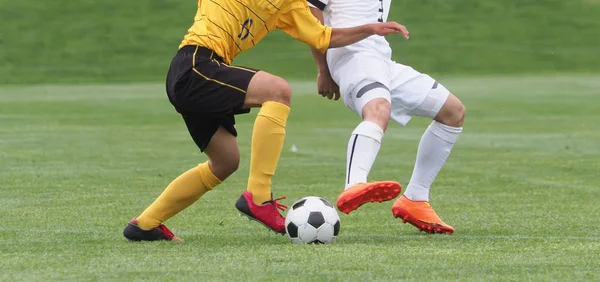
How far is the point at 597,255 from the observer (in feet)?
18.3

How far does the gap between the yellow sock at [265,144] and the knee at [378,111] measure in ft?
1.95

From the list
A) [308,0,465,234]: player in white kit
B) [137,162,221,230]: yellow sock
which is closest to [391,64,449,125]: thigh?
[308,0,465,234]: player in white kit

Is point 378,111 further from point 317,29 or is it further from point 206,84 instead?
point 206,84

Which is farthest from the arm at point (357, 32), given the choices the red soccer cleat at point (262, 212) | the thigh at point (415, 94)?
the red soccer cleat at point (262, 212)

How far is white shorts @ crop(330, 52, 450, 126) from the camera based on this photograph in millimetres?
6891

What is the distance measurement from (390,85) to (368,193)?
1.25 m

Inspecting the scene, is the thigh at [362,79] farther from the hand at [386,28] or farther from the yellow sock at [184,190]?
the yellow sock at [184,190]

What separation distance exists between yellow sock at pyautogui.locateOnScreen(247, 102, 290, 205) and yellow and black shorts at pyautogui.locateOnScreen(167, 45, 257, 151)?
0.13 meters

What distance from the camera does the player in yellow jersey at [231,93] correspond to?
6.25m

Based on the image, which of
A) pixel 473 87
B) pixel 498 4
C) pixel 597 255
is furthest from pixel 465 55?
pixel 597 255

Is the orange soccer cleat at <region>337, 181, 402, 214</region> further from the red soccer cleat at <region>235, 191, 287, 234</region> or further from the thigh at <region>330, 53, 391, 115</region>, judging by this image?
the thigh at <region>330, 53, 391, 115</region>

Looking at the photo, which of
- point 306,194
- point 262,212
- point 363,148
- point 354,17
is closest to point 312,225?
point 262,212

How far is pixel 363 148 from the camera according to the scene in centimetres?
658

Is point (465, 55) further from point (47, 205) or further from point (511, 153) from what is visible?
point (47, 205)
